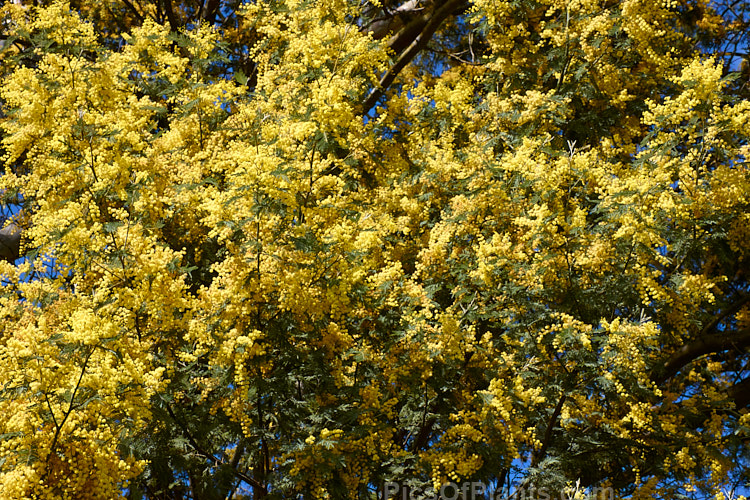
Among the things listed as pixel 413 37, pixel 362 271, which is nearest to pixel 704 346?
pixel 362 271

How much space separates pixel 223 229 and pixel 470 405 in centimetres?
223

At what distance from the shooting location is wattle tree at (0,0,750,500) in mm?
5109

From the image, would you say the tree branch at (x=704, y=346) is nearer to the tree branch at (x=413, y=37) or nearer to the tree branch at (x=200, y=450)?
the tree branch at (x=200, y=450)

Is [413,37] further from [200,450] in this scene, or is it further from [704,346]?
[200,450]

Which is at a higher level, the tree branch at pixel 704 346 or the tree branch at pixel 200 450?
the tree branch at pixel 704 346

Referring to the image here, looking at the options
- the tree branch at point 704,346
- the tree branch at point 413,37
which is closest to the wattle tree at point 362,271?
the tree branch at point 704,346

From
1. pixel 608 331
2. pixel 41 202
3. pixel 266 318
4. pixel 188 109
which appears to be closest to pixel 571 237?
pixel 608 331

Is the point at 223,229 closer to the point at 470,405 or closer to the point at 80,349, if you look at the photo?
the point at 80,349

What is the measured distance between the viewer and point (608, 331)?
5.81 m

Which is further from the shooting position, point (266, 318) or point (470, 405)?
point (470, 405)

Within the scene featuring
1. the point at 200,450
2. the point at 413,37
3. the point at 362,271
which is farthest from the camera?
the point at 413,37

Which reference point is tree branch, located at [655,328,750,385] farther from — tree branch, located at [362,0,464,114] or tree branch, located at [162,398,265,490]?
tree branch, located at [362,0,464,114]

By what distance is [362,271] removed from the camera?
207 inches

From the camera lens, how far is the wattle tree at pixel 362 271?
5.11m
